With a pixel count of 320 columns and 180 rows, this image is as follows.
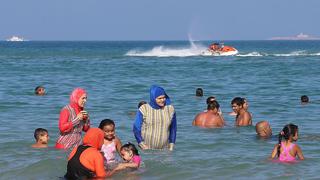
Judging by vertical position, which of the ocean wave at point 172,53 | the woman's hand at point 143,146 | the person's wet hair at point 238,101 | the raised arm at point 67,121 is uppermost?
the ocean wave at point 172,53

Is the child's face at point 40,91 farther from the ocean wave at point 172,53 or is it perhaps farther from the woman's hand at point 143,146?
the ocean wave at point 172,53

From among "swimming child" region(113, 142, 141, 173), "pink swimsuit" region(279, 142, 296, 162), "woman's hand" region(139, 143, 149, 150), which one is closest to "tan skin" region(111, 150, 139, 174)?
"swimming child" region(113, 142, 141, 173)

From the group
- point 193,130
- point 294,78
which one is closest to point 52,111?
point 193,130

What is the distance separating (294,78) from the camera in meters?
30.5

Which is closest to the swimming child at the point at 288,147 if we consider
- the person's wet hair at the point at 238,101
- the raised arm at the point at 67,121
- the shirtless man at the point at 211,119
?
the raised arm at the point at 67,121

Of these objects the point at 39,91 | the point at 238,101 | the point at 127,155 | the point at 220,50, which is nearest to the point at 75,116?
the point at 127,155

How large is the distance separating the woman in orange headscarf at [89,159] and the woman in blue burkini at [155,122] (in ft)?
5.66

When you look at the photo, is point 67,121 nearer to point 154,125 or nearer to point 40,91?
point 154,125

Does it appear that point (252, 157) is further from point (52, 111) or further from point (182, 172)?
point (52, 111)

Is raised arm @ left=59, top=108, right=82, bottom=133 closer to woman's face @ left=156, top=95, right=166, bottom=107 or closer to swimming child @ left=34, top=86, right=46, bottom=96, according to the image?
woman's face @ left=156, top=95, right=166, bottom=107

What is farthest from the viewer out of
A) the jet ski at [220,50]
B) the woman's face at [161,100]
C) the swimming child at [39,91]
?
the jet ski at [220,50]

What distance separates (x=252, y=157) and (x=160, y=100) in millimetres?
2083

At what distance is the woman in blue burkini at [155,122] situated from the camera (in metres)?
9.34

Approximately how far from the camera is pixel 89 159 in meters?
7.59
